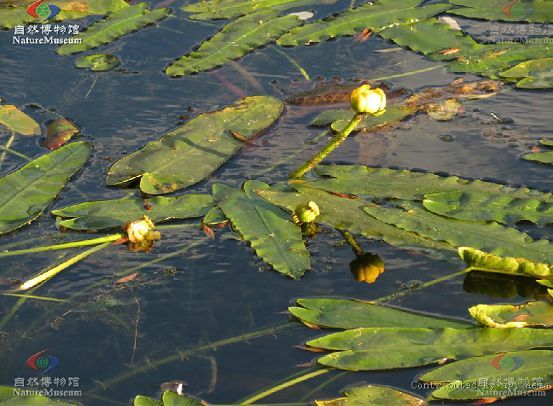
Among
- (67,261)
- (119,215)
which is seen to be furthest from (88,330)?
(119,215)

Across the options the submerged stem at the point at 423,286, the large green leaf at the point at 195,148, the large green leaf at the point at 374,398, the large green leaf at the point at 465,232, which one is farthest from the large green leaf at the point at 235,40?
the large green leaf at the point at 374,398

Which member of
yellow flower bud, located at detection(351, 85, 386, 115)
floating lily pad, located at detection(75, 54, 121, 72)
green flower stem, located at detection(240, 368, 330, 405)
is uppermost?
yellow flower bud, located at detection(351, 85, 386, 115)

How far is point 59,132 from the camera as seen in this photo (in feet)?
8.81

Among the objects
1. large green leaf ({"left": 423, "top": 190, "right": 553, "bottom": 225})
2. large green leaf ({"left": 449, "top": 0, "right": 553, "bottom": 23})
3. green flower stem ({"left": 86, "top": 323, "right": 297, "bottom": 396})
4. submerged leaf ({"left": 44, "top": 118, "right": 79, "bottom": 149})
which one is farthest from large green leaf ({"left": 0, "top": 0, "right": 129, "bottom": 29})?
green flower stem ({"left": 86, "top": 323, "right": 297, "bottom": 396})

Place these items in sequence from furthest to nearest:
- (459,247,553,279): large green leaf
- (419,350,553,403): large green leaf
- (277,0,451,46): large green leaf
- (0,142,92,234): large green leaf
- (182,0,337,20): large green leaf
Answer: (182,0,337,20): large green leaf < (277,0,451,46): large green leaf < (0,142,92,234): large green leaf < (459,247,553,279): large green leaf < (419,350,553,403): large green leaf

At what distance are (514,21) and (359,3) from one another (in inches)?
22.7

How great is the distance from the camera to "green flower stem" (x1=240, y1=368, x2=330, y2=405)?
172cm

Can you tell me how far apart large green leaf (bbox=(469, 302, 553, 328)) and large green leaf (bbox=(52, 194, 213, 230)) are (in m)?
0.76

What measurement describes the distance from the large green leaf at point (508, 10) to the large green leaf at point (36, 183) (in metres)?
1.49

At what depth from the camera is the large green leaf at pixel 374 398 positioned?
1.67m

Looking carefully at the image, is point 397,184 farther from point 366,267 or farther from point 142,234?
point 142,234

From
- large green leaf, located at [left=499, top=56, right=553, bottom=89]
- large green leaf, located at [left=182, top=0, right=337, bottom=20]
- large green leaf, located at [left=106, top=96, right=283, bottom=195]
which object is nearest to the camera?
large green leaf, located at [left=106, top=96, right=283, bottom=195]

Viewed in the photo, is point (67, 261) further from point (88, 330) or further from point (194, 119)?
point (194, 119)

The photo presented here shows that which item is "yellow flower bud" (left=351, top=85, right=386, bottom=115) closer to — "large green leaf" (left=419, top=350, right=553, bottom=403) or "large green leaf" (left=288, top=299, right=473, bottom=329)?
"large green leaf" (left=288, top=299, right=473, bottom=329)
